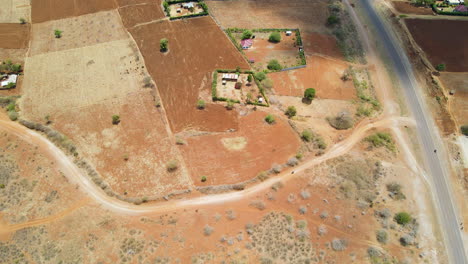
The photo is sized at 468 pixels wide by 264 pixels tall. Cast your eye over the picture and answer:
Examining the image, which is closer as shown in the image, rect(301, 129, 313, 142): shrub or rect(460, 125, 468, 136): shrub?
rect(301, 129, 313, 142): shrub

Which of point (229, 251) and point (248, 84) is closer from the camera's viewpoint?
point (229, 251)

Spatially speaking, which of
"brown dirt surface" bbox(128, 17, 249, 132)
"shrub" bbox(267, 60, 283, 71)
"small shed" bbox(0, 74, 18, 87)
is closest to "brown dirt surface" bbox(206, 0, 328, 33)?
"brown dirt surface" bbox(128, 17, 249, 132)

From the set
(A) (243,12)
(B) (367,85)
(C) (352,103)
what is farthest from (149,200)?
(A) (243,12)

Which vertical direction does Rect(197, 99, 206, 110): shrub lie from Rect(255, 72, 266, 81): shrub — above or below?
below

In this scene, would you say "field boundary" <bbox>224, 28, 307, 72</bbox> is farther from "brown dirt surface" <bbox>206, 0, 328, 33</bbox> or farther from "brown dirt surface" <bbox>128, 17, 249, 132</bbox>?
"brown dirt surface" <bbox>206, 0, 328, 33</bbox>

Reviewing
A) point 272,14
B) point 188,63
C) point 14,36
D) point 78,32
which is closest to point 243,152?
point 188,63

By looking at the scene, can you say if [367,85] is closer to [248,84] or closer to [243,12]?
[248,84]

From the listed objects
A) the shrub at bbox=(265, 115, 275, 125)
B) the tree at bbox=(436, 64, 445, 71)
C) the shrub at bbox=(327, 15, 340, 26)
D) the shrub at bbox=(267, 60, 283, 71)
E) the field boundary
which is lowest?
the shrub at bbox=(265, 115, 275, 125)
